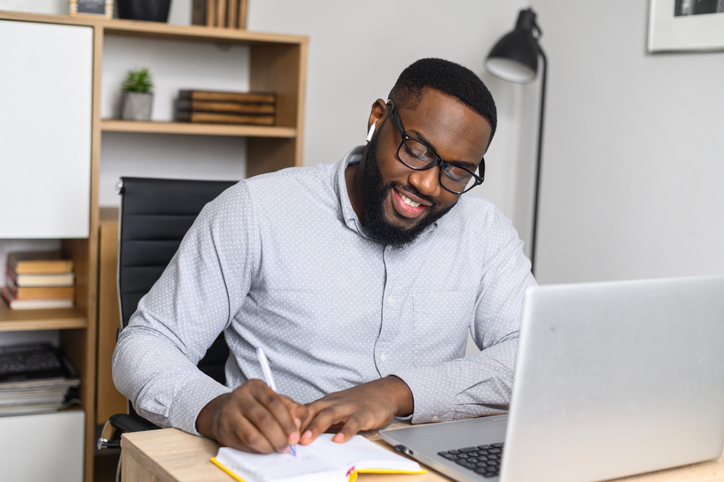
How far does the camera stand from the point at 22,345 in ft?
7.99

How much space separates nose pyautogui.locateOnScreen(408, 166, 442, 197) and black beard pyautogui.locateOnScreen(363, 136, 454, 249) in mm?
22

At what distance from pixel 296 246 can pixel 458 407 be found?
0.42 meters

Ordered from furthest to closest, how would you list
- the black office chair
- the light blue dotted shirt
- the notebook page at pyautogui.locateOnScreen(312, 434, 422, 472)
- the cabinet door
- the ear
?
the cabinet door < the black office chair < the ear < the light blue dotted shirt < the notebook page at pyautogui.locateOnScreen(312, 434, 422, 472)

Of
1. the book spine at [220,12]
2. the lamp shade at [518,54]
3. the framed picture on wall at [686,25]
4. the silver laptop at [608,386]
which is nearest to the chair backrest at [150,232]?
the book spine at [220,12]

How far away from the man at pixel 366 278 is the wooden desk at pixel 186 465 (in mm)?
179

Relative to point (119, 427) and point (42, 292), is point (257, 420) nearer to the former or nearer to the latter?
point (119, 427)

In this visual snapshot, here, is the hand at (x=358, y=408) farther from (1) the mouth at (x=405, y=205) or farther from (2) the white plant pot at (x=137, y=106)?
(2) the white plant pot at (x=137, y=106)

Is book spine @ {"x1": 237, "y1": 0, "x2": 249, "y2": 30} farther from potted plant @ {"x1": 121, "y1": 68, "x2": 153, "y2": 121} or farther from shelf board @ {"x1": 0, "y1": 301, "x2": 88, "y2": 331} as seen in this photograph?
shelf board @ {"x1": 0, "y1": 301, "x2": 88, "y2": 331}

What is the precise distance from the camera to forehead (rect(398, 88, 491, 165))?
1328 millimetres

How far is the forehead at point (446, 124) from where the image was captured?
1.33m

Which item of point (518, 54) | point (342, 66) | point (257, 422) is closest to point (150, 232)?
point (257, 422)

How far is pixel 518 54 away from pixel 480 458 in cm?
181

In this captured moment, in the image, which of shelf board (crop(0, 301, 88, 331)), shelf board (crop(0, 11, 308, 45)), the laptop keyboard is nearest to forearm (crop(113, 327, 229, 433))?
the laptop keyboard

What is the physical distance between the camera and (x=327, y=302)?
4.47 ft
